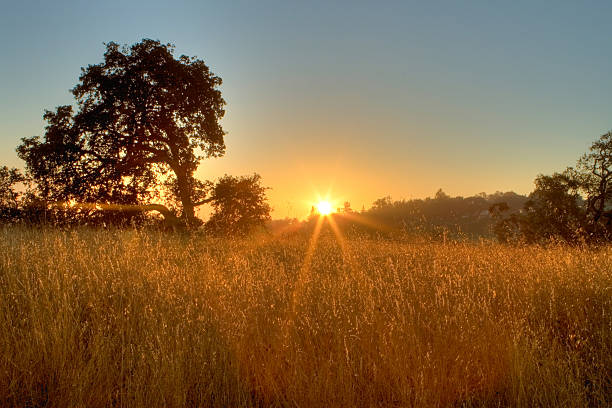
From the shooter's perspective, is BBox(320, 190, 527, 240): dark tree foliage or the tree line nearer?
the tree line

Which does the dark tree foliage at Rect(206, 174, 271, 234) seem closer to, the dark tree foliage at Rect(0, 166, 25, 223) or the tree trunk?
the tree trunk

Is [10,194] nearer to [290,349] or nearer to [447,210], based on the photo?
[290,349]

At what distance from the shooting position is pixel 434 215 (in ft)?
Answer: 112

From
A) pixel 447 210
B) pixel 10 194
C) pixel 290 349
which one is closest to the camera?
pixel 290 349

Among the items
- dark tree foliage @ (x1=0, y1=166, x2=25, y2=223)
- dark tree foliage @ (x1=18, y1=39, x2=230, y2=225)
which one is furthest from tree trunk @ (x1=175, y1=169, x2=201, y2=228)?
dark tree foliage @ (x1=0, y1=166, x2=25, y2=223)

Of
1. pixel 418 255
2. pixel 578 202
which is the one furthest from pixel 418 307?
pixel 578 202

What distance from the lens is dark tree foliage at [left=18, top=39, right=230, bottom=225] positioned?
46.8 ft

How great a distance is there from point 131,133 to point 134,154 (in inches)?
33.3

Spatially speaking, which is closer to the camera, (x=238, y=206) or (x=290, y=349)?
(x=290, y=349)

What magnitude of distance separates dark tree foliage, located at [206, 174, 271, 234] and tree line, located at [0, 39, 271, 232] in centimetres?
4

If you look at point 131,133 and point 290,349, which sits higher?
point 131,133

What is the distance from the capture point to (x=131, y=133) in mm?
15055

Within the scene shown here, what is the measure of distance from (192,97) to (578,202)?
56.9 ft

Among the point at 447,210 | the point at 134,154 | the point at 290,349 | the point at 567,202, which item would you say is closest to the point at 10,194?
the point at 134,154
